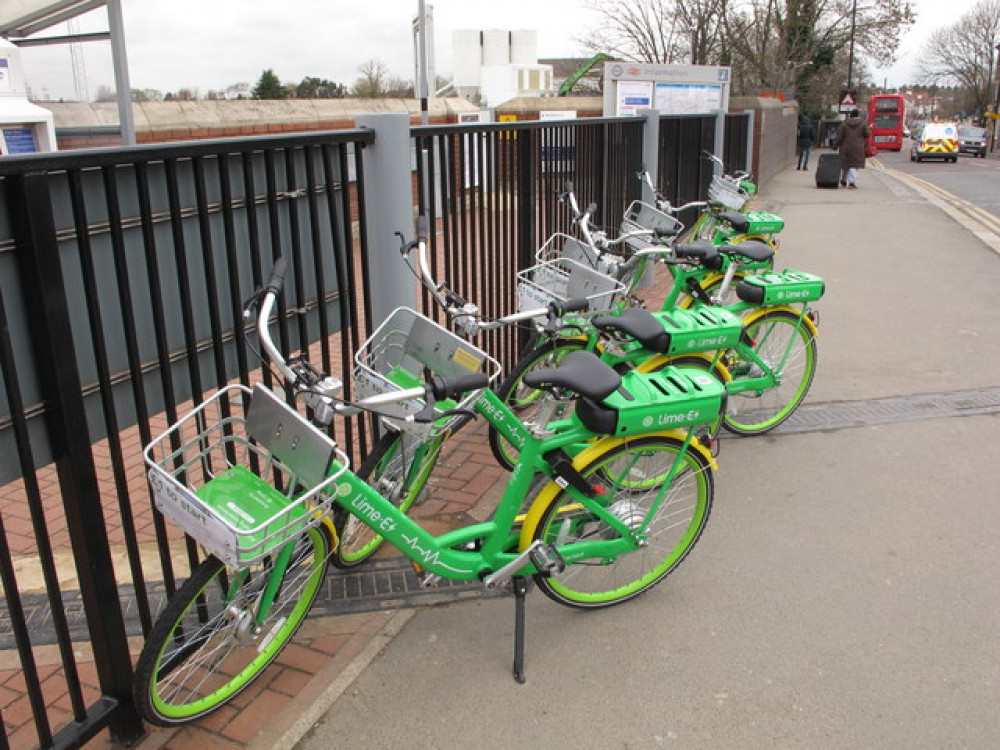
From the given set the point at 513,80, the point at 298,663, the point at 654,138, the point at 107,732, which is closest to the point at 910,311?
the point at 654,138

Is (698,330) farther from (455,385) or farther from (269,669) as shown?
(269,669)

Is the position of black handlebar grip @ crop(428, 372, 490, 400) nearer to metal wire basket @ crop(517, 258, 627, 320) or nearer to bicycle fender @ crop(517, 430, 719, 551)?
bicycle fender @ crop(517, 430, 719, 551)

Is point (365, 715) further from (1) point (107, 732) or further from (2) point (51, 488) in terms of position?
(2) point (51, 488)

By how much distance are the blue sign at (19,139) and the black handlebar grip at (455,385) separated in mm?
4348

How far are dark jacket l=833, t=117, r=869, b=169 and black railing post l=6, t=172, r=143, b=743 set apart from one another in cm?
1917

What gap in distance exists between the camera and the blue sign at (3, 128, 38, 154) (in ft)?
18.6

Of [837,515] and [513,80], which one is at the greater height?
[513,80]

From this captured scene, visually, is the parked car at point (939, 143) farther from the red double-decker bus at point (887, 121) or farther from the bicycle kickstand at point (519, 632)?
the bicycle kickstand at point (519, 632)

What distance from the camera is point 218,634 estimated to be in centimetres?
283

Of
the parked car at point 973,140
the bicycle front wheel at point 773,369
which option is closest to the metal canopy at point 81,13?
the bicycle front wheel at point 773,369

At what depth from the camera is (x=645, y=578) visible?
3.49 metres

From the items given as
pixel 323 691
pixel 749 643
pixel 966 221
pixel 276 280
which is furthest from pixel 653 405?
pixel 966 221

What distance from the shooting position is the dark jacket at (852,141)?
61.7ft

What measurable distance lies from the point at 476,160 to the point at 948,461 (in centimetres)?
297
